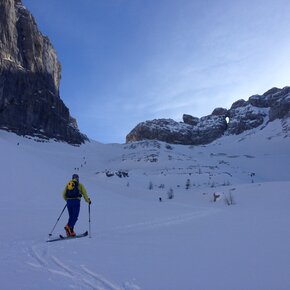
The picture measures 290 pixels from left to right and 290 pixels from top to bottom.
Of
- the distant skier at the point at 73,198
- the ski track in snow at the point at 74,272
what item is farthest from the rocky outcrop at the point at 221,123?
the ski track in snow at the point at 74,272

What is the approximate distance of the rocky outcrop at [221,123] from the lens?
117m

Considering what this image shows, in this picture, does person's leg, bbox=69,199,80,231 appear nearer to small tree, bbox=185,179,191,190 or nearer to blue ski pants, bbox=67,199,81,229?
blue ski pants, bbox=67,199,81,229

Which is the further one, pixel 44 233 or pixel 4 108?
pixel 4 108

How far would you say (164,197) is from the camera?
29.4 m

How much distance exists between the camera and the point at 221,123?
129m

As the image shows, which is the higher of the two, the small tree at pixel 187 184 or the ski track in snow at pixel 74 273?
the small tree at pixel 187 184

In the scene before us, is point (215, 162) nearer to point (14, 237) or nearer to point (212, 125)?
point (14, 237)

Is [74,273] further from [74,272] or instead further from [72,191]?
[72,191]

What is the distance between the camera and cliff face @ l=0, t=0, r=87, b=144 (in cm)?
6631

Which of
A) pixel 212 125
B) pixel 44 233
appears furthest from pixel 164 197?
pixel 212 125

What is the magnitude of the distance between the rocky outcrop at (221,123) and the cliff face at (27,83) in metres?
42.2

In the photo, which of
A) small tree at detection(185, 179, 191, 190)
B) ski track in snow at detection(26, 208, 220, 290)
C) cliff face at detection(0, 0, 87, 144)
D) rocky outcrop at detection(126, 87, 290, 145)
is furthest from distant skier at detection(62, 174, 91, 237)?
rocky outcrop at detection(126, 87, 290, 145)

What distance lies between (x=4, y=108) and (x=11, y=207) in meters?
54.7

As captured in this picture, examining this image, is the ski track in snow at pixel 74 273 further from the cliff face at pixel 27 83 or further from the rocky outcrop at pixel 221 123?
the rocky outcrop at pixel 221 123
